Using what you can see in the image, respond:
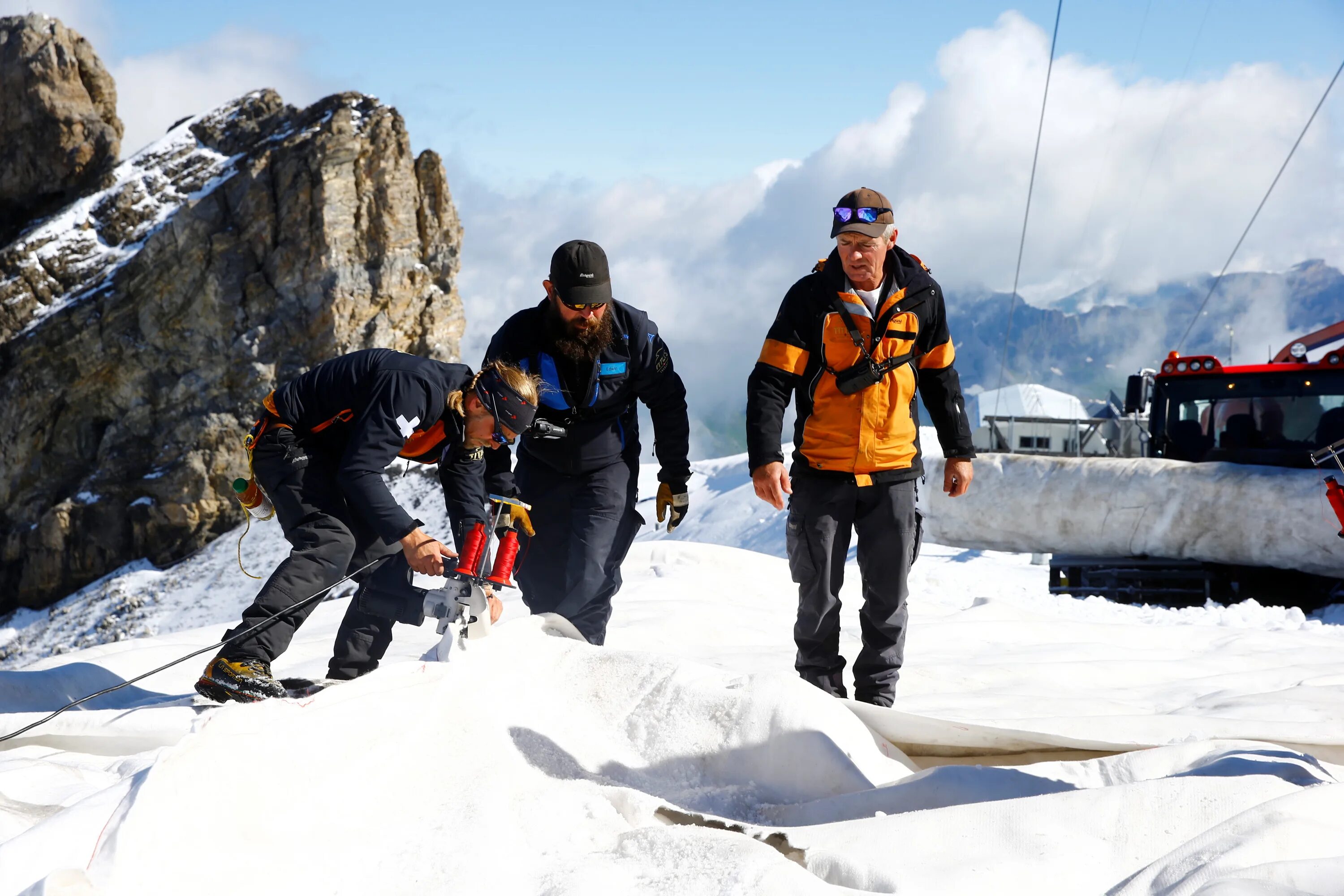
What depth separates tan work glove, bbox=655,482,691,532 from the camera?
12.0 ft

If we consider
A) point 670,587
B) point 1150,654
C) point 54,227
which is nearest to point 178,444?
point 54,227

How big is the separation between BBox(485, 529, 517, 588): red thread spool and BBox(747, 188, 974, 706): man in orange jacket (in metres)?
0.87

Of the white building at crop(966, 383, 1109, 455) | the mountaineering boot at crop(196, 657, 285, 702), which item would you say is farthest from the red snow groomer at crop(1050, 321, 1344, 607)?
the mountaineering boot at crop(196, 657, 285, 702)

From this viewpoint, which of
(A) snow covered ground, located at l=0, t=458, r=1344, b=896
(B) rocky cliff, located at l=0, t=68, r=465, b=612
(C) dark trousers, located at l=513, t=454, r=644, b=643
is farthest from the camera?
(B) rocky cliff, located at l=0, t=68, r=465, b=612

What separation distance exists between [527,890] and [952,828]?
A: 748 millimetres

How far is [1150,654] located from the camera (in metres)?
4.61

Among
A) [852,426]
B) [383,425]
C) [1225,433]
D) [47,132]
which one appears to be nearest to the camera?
[383,425]

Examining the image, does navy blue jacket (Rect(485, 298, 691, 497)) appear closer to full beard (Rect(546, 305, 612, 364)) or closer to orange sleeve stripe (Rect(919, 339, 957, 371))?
full beard (Rect(546, 305, 612, 364))

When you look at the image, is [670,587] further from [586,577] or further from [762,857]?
[762,857]

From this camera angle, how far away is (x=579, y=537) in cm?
357

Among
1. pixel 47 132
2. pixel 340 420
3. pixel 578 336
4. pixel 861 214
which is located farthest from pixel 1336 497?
pixel 47 132

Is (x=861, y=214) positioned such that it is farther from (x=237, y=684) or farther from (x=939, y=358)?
(x=237, y=684)

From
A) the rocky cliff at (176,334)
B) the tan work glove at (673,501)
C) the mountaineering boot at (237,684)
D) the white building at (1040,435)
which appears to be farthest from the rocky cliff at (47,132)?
the tan work glove at (673,501)

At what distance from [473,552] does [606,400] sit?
0.83m
